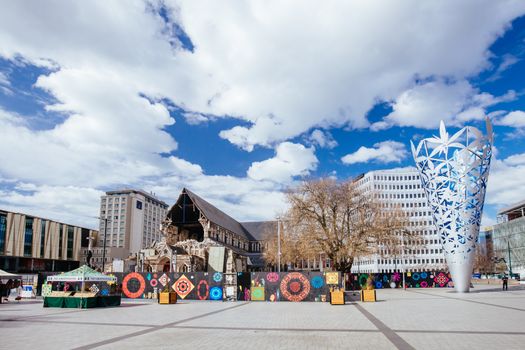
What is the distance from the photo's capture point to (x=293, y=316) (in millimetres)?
20703

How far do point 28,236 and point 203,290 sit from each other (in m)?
85.3

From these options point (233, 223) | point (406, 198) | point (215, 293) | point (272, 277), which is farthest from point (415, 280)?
point (406, 198)

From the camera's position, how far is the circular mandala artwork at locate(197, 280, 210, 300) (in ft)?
110

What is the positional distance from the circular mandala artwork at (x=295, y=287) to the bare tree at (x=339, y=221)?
1301 cm

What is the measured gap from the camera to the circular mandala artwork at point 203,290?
33656 millimetres

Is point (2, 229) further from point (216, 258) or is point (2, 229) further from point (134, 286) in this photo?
point (134, 286)

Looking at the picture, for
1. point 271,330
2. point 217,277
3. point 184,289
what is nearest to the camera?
point 271,330

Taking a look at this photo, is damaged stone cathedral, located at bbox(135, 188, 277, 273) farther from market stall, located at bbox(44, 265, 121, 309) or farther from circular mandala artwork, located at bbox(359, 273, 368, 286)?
market stall, located at bbox(44, 265, 121, 309)

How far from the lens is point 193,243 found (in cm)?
5934

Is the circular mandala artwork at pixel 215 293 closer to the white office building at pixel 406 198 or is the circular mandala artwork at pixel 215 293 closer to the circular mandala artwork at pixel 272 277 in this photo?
the circular mandala artwork at pixel 272 277

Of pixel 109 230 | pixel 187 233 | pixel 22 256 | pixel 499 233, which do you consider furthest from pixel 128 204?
pixel 499 233

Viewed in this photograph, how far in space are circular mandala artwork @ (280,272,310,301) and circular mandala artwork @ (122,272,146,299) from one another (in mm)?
12889

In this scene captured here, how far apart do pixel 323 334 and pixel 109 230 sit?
159 meters

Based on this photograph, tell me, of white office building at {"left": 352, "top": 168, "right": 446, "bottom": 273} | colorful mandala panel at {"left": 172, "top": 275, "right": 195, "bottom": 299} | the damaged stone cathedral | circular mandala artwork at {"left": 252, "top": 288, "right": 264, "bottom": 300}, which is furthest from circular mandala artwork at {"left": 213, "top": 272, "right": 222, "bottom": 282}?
white office building at {"left": 352, "top": 168, "right": 446, "bottom": 273}
